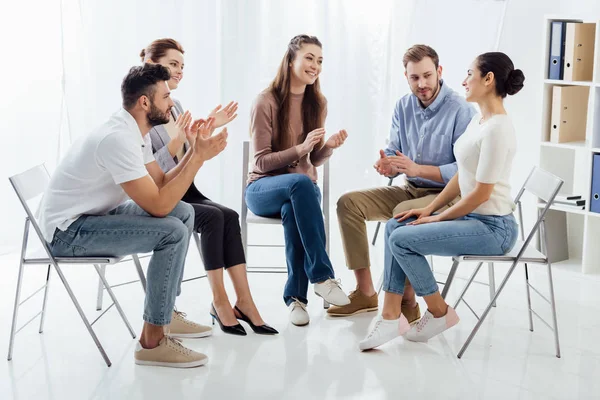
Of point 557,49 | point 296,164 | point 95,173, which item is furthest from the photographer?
point 557,49

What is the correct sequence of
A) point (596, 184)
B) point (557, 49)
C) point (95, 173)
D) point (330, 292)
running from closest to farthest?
point (95, 173) → point (330, 292) → point (596, 184) → point (557, 49)

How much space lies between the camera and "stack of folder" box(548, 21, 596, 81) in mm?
4238

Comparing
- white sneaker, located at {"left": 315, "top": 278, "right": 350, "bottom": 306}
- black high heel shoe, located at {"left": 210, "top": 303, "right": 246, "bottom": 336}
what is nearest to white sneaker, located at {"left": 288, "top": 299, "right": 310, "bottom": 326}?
white sneaker, located at {"left": 315, "top": 278, "right": 350, "bottom": 306}

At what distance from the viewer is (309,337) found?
133 inches

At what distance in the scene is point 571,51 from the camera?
4.26 m

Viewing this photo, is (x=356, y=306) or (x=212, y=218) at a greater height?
(x=212, y=218)

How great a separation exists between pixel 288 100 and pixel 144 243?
1176 mm

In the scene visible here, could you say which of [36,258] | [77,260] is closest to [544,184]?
[77,260]

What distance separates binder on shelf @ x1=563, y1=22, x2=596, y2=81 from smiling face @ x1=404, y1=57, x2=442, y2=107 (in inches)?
39.7

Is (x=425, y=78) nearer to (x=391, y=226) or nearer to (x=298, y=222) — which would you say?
(x=391, y=226)

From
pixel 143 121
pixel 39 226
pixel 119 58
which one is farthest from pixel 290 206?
pixel 119 58

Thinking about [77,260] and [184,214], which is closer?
[77,260]

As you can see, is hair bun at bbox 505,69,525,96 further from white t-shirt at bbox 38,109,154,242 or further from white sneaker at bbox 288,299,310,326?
white t-shirt at bbox 38,109,154,242

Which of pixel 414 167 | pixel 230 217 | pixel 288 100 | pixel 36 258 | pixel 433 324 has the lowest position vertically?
pixel 433 324
